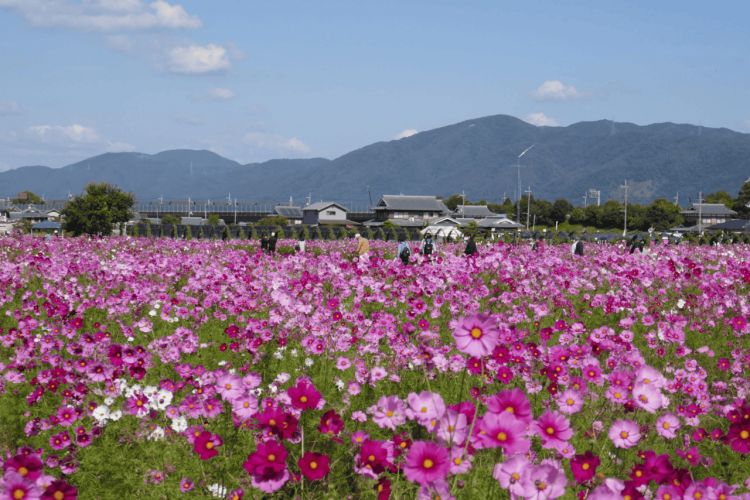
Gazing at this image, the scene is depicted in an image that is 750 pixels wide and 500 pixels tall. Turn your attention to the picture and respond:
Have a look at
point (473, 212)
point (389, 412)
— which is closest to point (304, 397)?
point (389, 412)

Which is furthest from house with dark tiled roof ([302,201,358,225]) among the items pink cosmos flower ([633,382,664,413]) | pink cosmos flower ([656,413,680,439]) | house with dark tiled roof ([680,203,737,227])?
pink cosmos flower ([633,382,664,413])

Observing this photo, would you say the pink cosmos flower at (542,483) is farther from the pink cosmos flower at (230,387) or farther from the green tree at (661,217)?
the green tree at (661,217)

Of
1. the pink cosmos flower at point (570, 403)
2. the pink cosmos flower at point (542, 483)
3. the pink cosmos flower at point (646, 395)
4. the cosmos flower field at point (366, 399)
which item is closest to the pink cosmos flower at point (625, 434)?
the cosmos flower field at point (366, 399)

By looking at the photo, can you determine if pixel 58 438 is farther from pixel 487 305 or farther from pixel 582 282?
pixel 582 282

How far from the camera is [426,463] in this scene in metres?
2.36

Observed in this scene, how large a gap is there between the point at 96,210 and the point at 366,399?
8023cm

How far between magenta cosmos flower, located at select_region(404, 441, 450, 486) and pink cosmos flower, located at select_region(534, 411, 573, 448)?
1.69ft

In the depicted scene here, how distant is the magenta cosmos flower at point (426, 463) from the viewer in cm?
232

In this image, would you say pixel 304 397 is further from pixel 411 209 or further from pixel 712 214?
pixel 712 214

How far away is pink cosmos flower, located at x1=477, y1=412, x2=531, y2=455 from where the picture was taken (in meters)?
2.39

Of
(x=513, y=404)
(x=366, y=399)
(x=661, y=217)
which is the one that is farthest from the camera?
(x=661, y=217)

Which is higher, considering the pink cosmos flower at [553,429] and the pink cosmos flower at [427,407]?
the pink cosmos flower at [427,407]

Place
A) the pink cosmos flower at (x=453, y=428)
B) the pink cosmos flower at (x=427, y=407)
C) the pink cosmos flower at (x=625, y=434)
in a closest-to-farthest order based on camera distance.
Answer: the pink cosmos flower at (x=453, y=428), the pink cosmos flower at (x=427, y=407), the pink cosmos flower at (x=625, y=434)

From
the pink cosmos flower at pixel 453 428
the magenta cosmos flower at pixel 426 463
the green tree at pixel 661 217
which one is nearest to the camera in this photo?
the magenta cosmos flower at pixel 426 463
